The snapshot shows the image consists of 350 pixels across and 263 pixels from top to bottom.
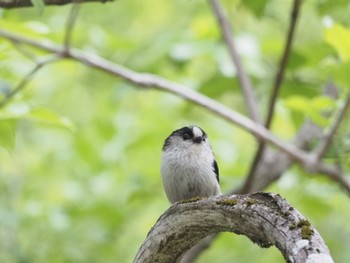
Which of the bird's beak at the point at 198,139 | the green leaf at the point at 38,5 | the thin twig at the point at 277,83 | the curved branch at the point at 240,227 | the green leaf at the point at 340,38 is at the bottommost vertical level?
the curved branch at the point at 240,227

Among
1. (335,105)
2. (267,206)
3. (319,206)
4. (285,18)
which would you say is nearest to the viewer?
(267,206)

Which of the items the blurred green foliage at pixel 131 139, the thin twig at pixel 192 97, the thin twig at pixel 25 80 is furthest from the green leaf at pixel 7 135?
the thin twig at pixel 192 97

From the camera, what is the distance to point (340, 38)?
402cm

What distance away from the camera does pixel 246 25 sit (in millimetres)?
9109

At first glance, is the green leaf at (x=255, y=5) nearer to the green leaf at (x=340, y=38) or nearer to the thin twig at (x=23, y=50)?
the green leaf at (x=340, y=38)

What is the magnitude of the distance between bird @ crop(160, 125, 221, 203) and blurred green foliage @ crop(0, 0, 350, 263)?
0.61 m

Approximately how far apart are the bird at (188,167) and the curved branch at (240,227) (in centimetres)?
126

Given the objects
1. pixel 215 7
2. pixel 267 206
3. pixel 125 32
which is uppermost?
pixel 125 32

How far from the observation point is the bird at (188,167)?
4.71 metres

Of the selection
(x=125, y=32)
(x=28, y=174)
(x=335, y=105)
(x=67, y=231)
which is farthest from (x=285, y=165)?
(x=125, y=32)

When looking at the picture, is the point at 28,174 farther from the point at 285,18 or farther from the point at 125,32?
the point at 285,18

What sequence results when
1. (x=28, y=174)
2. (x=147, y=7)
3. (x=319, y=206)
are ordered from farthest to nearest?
(x=147, y=7), (x=28, y=174), (x=319, y=206)

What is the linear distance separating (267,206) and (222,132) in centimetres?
592

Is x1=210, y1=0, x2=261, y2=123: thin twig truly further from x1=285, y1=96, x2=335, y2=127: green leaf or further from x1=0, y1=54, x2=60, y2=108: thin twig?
x1=0, y1=54, x2=60, y2=108: thin twig
